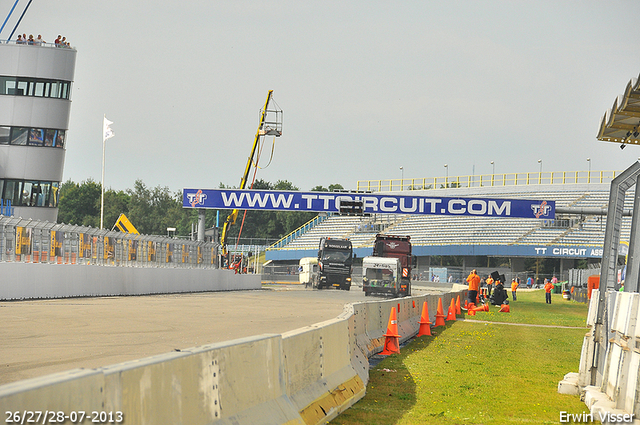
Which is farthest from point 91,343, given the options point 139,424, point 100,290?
point 100,290

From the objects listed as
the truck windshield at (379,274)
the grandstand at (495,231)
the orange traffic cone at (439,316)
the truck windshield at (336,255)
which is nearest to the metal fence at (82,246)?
the truck windshield at (379,274)

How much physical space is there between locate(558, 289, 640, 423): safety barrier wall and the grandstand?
5569 centimetres

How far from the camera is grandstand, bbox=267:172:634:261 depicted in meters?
70.7

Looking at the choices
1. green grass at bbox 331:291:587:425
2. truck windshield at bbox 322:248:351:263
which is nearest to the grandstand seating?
truck windshield at bbox 322:248:351:263

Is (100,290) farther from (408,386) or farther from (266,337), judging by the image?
(266,337)

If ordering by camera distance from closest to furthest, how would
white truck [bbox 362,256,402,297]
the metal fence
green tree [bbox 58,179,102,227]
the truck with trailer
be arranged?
the metal fence → white truck [bbox 362,256,402,297] → the truck with trailer → green tree [bbox 58,179,102,227]

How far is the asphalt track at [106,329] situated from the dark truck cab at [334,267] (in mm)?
32133

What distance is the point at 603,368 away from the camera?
8773mm

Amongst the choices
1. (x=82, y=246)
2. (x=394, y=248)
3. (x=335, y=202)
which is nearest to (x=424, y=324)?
(x=82, y=246)

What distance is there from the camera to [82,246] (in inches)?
1064

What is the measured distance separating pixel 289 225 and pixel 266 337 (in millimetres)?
121520

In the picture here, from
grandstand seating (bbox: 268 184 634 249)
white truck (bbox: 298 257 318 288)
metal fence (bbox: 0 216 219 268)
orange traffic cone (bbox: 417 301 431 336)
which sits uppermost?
grandstand seating (bbox: 268 184 634 249)

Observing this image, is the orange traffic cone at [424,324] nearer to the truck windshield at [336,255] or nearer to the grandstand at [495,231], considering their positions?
the truck windshield at [336,255]

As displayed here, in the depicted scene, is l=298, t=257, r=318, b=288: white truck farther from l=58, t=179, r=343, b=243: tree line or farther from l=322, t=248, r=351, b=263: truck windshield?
l=58, t=179, r=343, b=243: tree line
